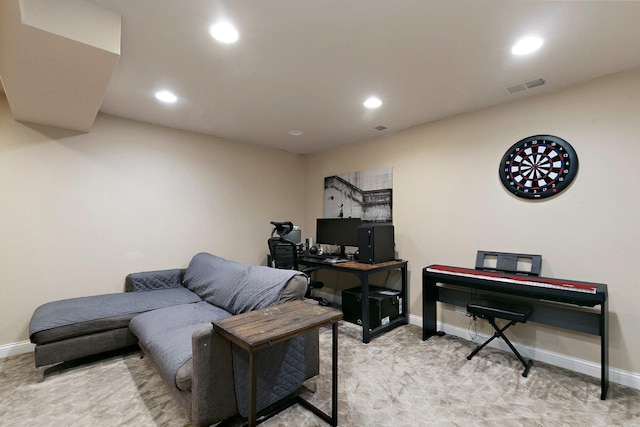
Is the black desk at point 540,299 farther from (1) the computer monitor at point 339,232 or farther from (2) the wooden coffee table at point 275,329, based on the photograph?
(2) the wooden coffee table at point 275,329

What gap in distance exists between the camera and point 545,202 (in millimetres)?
2660

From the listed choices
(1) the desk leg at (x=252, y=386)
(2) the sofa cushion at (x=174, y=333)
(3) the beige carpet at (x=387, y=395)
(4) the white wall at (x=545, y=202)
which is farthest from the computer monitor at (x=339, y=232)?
(1) the desk leg at (x=252, y=386)

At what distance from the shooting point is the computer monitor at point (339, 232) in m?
3.93

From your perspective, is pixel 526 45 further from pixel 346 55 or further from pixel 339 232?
pixel 339 232

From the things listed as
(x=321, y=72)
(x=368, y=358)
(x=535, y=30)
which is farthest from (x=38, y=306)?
(x=535, y=30)

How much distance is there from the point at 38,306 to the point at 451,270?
4193 millimetres

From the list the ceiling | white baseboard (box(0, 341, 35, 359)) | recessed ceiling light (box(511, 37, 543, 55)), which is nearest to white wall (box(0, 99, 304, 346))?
white baseboard (box(0, 341, 35, 359))

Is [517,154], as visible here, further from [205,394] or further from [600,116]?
[205,394]

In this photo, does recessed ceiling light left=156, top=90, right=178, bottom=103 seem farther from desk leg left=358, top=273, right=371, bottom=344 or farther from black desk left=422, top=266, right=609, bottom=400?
black desk left=422, top=266, right=609, bottom=400

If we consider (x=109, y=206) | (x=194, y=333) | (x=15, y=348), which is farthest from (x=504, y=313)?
(x=15, y=348)

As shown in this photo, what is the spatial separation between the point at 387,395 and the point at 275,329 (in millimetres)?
1161

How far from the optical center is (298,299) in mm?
2256

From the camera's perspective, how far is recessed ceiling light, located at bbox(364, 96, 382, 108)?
2.88 meters

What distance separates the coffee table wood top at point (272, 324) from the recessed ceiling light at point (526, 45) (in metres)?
2.23
